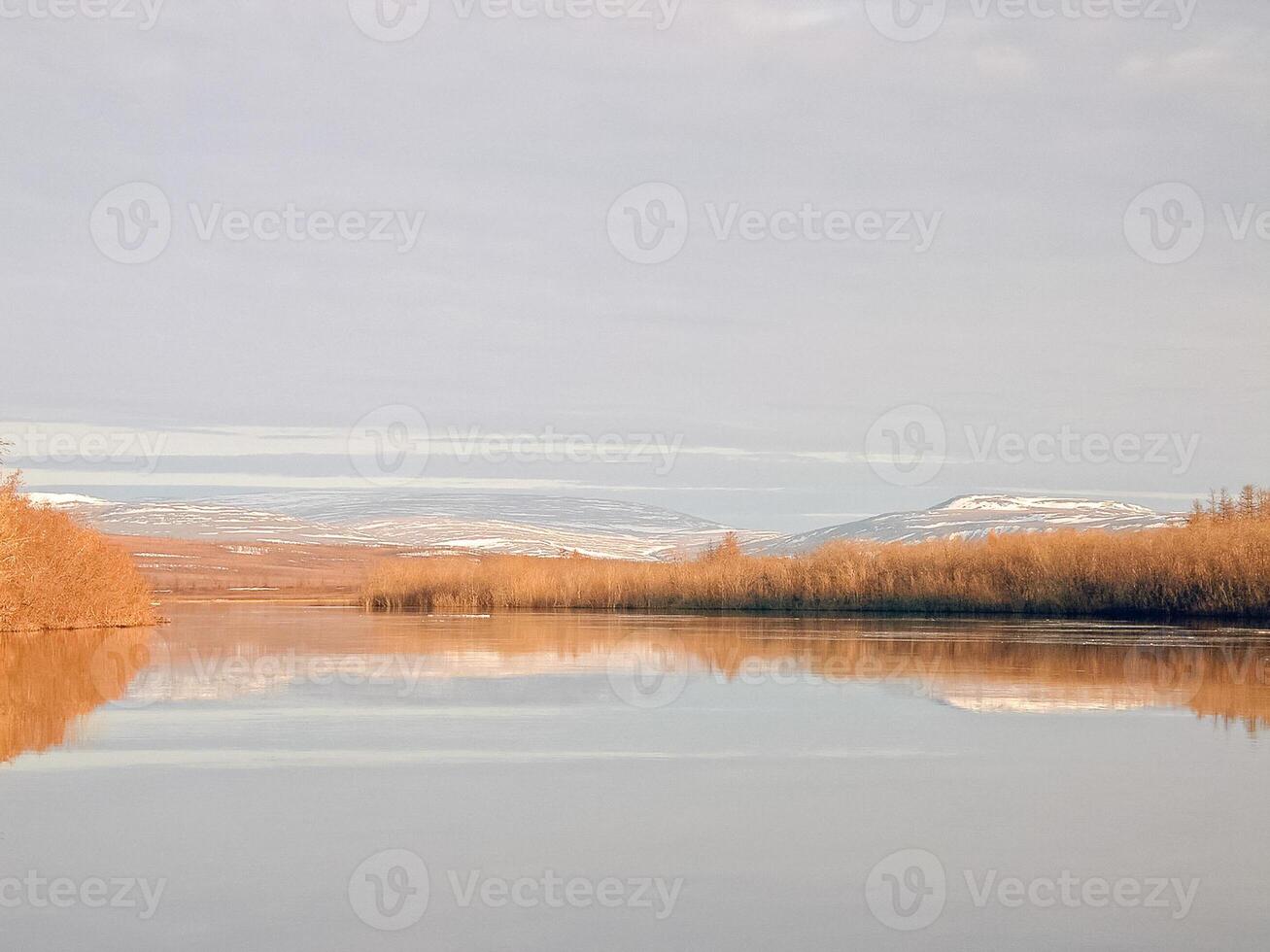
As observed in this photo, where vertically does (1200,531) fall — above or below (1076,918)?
above

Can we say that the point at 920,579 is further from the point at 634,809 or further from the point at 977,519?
the point at 977,519

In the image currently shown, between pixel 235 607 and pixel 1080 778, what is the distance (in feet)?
108

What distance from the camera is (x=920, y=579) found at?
34031 millimetres

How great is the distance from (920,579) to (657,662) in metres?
17.8

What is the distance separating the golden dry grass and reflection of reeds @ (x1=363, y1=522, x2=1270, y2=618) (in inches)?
501

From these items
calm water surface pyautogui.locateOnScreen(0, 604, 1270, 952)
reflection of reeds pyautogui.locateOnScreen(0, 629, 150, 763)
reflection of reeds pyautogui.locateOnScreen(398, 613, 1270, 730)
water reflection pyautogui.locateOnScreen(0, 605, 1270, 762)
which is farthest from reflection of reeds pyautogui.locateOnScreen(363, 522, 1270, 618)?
reflection of reeds pyautogui.locateOnScreen(0, 629, 150, 763)

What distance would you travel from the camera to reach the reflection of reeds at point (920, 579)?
1167 inches

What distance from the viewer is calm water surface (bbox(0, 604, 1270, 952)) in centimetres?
556

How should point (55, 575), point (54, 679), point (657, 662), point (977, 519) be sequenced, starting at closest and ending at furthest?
point (54, 679) → point (657, 662) → point (55, 575) → point (977, 519)

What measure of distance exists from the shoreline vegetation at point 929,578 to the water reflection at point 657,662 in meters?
4.86

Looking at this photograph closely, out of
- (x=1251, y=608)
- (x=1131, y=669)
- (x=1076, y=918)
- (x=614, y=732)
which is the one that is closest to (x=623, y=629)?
(x=1131, y=669)

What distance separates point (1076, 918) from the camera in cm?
561

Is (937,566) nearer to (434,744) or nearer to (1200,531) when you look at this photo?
(1200,531)

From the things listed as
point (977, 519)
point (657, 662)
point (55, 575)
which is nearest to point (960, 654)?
point (657, 662)
